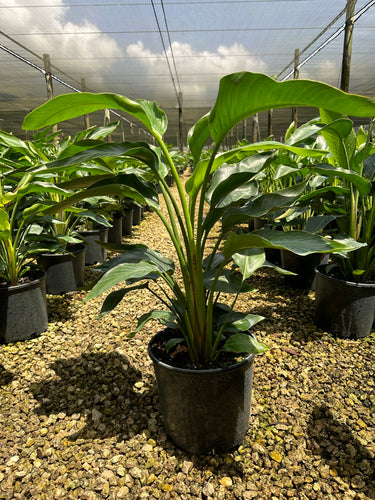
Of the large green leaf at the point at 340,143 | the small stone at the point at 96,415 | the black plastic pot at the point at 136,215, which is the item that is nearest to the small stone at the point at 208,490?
the small stone at the point at 96,415

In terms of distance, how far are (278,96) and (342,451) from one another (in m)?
1.00

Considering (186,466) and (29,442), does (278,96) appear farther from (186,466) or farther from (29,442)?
(29,442)

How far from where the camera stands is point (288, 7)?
20.0 ft

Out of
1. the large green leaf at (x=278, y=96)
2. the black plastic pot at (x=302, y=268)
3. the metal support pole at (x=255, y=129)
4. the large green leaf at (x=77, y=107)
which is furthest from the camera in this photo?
the metal support pole at (x=255, y=129)

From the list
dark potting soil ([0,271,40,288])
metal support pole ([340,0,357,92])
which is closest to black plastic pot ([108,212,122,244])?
dark potting soil ([0,271,40,288])

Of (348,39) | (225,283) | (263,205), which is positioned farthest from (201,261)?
(348,39)

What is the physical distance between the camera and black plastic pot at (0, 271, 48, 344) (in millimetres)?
1514

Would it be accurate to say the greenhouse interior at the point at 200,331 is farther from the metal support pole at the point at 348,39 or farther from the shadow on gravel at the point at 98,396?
the metal support pole at the point at 348,39

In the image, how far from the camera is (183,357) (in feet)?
3.42

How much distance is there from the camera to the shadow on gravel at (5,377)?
1308 millimetres

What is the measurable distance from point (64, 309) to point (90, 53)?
8080 mm

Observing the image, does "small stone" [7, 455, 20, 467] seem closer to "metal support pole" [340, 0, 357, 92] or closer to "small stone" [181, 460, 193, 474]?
"small stone" [181, 460, 193, 474]

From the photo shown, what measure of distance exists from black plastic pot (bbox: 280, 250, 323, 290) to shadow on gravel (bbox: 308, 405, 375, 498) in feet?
3.46

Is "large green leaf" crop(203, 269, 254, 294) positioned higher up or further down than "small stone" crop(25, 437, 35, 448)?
higher up
